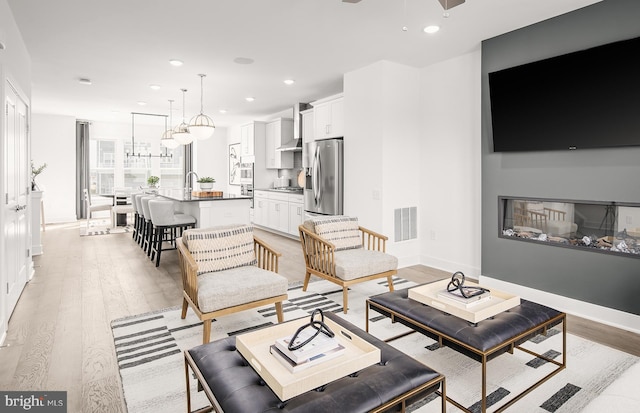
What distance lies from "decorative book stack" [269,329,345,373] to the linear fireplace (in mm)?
2838

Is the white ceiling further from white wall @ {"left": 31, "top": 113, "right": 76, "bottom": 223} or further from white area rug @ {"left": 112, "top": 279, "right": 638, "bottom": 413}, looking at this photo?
white wall @ {"left": 31, "top": 113, "right": 76, "bottom": 223}

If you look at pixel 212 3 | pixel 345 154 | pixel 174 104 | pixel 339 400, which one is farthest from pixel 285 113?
pixel 339 400

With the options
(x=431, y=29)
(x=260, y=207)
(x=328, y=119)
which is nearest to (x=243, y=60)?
(x=328, y=119)

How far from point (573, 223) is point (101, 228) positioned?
8760mm

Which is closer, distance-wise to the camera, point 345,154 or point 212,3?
point 212,3

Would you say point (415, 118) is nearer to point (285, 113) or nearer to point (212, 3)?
point (212, 3)

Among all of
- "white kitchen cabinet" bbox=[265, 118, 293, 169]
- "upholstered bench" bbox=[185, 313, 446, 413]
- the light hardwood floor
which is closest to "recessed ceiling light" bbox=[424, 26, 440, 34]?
the light hardwood floor

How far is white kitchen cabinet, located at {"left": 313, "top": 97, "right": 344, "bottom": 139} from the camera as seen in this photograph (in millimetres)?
5793

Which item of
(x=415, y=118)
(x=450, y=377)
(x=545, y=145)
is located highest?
(x=415, y=118)

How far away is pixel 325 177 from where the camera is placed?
5824 mm

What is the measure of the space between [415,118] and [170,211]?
359 centimetres

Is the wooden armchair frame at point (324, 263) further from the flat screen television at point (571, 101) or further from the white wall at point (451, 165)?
the flat screen television at point (571, 101)

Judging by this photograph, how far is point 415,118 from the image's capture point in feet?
16.8

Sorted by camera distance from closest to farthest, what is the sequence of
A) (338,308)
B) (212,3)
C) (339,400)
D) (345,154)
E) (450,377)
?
(339,400) → (450,377) → (212,3) → (338,308) → (345,154)
